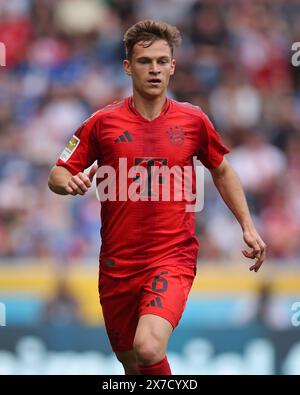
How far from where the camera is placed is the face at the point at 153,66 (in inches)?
267

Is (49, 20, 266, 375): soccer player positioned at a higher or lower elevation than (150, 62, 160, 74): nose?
lower

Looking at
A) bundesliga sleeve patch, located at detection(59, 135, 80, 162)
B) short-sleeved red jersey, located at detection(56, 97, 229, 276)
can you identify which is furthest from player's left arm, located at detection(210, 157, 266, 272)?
bundesliga sleeve patch, located at detection(59, 135, 80, 162)

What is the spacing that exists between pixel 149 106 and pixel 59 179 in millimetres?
756

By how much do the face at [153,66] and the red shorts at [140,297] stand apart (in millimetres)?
1131

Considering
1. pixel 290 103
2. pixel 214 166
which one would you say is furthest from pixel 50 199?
pixel 214 166

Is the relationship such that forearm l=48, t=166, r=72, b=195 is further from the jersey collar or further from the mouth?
the mouth

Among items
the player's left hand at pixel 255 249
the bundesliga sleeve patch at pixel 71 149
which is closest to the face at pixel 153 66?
the bundesliga sleeve patch at pixel 71 149

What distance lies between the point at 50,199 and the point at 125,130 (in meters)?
5.59

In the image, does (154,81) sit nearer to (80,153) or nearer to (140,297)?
(80,153)

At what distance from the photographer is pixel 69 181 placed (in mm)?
6410

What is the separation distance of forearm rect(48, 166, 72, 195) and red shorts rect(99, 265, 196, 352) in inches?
27.2

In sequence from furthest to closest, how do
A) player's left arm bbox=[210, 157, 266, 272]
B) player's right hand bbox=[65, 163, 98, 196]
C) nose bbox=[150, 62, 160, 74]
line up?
player's left arm bbox=[210, 157, 266, 272], nose bbox=[150, 62, 160, 74], player's right hand bbox=[65, 163, 98, 196]

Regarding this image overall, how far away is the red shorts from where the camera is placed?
663cm

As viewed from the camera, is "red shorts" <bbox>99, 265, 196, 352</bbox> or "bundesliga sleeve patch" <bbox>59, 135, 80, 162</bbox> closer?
"red shorts" <bbox>99, 265, 196, 352</bbox>
